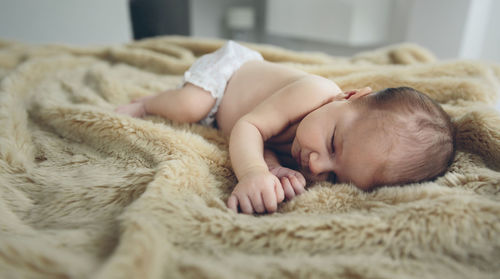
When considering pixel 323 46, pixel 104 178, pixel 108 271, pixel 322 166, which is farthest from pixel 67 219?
pixel 323 46

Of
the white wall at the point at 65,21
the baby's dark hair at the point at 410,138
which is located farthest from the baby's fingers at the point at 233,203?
the white wall at the point at 65,21

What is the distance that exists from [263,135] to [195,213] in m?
0.30

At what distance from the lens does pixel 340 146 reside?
0.58 metres

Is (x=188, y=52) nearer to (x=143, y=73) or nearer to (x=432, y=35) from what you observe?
(x=143, y=73)

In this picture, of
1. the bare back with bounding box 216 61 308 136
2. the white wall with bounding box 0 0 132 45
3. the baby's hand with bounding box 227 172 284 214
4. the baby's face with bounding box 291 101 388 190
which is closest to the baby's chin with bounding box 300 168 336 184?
the baby's face with bounding box 291 101 388 190

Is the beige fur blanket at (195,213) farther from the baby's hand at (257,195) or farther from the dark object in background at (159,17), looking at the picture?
the dark object in background at (159,17)

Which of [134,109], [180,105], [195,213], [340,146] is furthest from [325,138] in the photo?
[134,109]

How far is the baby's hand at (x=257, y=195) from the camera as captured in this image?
494 millimetres

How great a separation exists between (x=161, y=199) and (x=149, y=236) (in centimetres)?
8

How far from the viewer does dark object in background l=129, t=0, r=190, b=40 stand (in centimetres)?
350

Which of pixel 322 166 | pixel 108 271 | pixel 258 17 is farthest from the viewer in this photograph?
pixel 258 17

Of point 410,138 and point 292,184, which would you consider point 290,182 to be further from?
point 410,138

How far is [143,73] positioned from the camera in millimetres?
1340

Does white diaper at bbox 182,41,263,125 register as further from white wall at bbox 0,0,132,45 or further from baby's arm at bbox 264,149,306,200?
white wall at bbox 0,0,132,45
